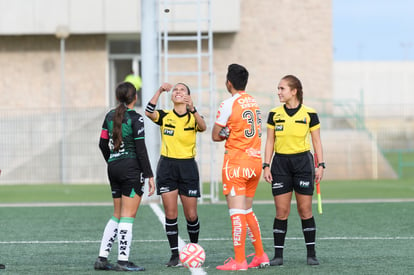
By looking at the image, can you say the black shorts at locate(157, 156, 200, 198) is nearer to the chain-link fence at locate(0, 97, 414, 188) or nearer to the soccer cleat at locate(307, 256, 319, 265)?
the soccer cleat at locate(307, 256, 319, 265)

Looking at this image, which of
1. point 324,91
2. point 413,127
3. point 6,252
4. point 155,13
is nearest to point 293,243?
point 6,252

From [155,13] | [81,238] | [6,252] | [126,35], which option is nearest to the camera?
[6,252]

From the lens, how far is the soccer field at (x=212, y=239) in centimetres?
862

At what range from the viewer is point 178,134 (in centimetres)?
890

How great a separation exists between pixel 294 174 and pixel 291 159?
0.57 feet

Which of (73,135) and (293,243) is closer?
(293,243)

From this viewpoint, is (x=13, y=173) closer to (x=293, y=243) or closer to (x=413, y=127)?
(x=293, y=243)

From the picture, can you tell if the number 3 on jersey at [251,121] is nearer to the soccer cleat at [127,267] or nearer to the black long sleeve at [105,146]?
the black long sleeve at [105,146]

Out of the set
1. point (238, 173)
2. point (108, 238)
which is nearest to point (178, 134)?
point (238, 173)

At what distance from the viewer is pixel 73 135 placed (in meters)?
24.0

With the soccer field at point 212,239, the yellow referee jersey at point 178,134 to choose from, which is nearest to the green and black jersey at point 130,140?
the yellow referee jersey at point 178,134

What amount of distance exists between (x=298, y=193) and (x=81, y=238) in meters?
3.88

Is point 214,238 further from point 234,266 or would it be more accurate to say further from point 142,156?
point 142,156

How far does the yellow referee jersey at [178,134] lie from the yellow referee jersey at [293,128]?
3.08ft
